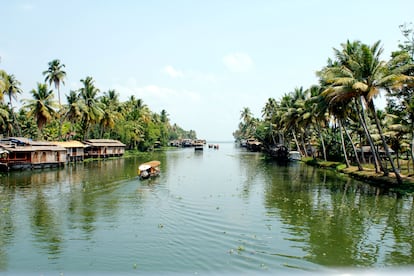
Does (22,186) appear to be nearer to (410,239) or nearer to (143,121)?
(410,239)

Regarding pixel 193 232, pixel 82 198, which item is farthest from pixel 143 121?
pixel 193 232

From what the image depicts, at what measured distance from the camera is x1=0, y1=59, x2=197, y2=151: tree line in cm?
5228

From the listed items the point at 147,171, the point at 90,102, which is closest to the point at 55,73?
the point at 90,102

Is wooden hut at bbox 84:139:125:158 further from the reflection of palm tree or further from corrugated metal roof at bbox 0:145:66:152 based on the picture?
the reflection of palm tree

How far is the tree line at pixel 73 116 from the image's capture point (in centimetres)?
5228

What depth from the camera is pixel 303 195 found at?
24594mm

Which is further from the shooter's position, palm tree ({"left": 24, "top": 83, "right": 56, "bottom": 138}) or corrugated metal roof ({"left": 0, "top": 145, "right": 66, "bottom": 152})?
palm tree ({"left": 24, "top": 83, "right": 56, "bottom": 138})

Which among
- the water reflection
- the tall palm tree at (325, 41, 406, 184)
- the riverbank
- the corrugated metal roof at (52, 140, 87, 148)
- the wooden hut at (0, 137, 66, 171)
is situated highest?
the tall palm tree at (325, 41, 406, 184)

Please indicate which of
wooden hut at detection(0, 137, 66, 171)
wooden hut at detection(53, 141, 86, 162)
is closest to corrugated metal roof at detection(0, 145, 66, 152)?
wooden hut at detection(0, 137, 66, 171)

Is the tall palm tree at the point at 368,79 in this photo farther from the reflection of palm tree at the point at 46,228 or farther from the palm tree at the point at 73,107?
the palm tree at the point at 73,107

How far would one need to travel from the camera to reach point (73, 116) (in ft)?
186

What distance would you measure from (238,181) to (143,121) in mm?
56501

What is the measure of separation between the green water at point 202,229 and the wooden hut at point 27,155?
13174 mm

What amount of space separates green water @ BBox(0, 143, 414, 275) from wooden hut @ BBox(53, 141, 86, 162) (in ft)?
77.8
